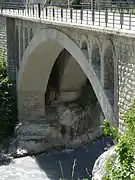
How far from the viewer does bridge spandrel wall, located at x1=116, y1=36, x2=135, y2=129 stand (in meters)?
10.9

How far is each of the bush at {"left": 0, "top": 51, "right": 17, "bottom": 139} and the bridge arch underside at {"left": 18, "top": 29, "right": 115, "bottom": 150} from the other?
1.68 ft

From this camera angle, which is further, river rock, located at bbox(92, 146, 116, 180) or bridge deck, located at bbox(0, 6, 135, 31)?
bridge deck, located at bbox(0, 6, 135, 31)

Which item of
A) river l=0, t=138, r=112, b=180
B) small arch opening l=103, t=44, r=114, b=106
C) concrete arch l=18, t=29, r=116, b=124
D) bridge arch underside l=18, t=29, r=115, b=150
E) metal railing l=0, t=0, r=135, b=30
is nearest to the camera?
metal railing l=0, t=0, r=135, b=30

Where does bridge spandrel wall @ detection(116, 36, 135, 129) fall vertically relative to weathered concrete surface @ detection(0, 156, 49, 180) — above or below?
above

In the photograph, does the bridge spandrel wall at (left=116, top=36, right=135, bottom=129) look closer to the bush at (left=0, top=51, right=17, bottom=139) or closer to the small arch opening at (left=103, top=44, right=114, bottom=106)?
the small arch opening at (left=103, top=44, right=114, bottom=106)

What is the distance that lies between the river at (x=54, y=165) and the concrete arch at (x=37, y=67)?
3.57 meters

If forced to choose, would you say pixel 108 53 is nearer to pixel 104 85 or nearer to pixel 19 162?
pixel 104 85

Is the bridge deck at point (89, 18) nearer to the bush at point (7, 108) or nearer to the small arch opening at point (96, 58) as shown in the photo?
the small arch opening at point (96, 58)

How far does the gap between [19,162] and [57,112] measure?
14.1ft

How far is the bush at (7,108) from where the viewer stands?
964 inches

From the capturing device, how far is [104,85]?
1281 cm

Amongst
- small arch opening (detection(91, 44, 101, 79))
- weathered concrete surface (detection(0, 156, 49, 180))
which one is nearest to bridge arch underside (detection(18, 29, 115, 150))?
weathered concrete surface (detection(0, 156, 49, 180))

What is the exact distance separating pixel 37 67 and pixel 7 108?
2.95m

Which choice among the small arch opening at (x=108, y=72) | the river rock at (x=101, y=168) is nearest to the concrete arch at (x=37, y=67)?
the small arch opening at (x=108, y=72)
